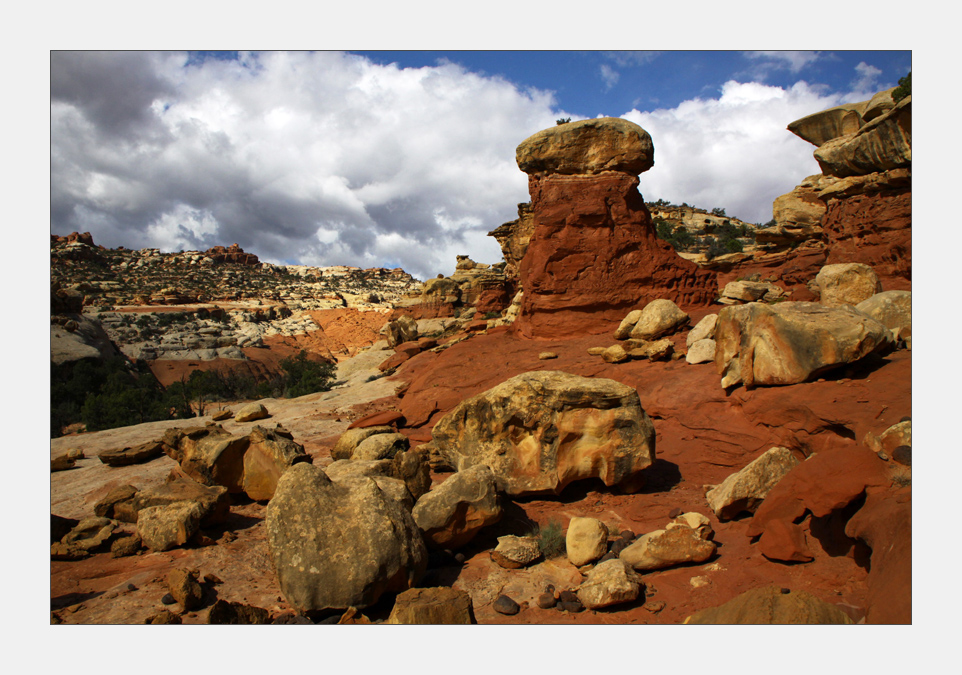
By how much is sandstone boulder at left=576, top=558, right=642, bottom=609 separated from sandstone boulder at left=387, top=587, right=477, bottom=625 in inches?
36.9

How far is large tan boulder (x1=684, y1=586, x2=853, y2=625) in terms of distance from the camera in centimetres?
292

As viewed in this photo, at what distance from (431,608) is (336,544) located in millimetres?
890

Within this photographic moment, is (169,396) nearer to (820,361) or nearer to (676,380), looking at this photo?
(676,380)

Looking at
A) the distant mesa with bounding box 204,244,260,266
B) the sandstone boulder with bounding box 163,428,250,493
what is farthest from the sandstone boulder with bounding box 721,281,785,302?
the distant mesa with bounding box 204,244,260,266

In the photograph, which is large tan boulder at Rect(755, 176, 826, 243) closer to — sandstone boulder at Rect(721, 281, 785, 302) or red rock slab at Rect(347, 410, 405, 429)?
sandstone boulder at Rect(721, 281, 785, 302)

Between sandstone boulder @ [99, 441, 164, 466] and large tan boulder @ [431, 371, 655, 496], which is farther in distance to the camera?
sandstone boulder @ [99, 441, 164, 466]

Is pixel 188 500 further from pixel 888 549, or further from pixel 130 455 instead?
pixel 888 549

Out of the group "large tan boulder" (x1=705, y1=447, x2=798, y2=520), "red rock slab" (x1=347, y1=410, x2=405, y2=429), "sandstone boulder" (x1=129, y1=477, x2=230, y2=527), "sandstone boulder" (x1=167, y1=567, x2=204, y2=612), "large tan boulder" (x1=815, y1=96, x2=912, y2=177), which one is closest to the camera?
"sandstone boulder" (x1=167, y1=567, x2=204, y2=612)

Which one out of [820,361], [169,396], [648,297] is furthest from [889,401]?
[169,396]

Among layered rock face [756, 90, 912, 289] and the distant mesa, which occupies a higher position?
the distant mesa

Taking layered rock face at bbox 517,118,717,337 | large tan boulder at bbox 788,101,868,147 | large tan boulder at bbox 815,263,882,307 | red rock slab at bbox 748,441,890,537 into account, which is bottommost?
red rock slab at bbox 748,441,890,537

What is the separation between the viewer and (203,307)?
141 feet

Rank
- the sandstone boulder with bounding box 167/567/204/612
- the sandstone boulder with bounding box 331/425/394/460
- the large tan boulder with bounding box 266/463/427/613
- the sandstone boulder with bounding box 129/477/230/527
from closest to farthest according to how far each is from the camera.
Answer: the large tan boulder with bounding box 266/463/427/613, the sandstone boulder with bounding box 167/567/204/612, the sandstone boulder with bounding box 129/477/230/527, the sandstone boulder with bounding box 331/425/394/460

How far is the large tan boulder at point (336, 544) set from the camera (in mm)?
3713
